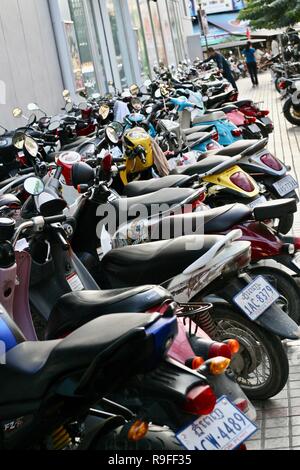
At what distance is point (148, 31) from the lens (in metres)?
31.4

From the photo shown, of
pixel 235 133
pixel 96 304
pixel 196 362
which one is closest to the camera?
pixel 196 362

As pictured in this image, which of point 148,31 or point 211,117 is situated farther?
point 148,31

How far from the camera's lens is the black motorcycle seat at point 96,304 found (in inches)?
143

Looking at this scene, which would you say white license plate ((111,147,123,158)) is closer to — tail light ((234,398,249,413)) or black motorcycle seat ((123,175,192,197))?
black motorcycle seat ((123,175,192,197))

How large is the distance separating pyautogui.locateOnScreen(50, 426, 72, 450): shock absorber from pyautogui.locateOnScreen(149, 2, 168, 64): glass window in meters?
30.7

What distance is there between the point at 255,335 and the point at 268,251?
41.7 inches

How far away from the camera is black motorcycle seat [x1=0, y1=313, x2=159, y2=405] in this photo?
9.87 feet

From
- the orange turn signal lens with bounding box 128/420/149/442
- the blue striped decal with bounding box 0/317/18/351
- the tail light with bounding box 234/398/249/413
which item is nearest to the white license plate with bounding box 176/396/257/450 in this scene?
the orange turn signal lens with bounding box 128/420/149/442

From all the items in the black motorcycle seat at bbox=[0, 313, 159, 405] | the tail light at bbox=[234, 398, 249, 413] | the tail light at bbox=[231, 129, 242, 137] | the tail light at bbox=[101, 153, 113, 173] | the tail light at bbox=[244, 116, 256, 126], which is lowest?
the tail light at bbox=[244, 116, 256, 126]

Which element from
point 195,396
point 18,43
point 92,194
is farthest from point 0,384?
point 18,43

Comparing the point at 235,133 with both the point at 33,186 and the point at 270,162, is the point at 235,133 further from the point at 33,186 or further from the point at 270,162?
the point at 33,186

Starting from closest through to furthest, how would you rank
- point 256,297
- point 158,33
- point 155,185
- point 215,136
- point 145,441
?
1. point 145,441
2. point 256,297
3. point 155,185
4. point 215,136
5. point 158,33

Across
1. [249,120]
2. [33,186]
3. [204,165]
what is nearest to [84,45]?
[249,120]

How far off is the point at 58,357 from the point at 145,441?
0.41 meters
